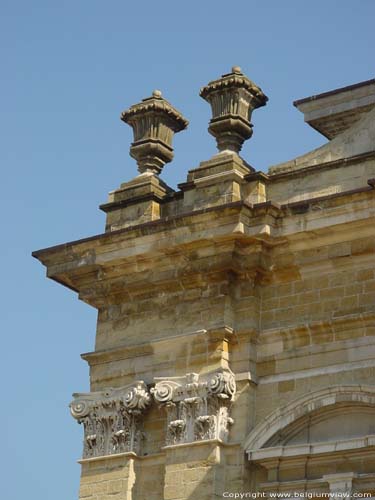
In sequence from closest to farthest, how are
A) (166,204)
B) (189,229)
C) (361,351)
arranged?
1. (361,351)
2. (189,229)
3. (166,204)

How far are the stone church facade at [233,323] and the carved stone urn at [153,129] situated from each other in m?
0.10

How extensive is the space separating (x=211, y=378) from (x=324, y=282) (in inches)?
69.2

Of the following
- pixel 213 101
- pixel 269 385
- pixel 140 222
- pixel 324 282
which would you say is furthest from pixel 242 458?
pixel 213 101

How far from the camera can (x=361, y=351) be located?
1661 cm

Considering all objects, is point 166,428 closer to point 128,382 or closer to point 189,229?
point 128,382

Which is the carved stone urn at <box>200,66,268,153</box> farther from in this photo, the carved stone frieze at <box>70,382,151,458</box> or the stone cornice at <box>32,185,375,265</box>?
the carved stone frieze at <box>70,382,151,458</box>

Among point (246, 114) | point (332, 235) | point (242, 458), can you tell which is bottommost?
point (242, 458)

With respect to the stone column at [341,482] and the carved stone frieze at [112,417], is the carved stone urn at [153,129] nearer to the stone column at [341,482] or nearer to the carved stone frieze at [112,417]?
the carved stone frieze at [112,417]

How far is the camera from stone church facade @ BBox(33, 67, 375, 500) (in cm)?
1667

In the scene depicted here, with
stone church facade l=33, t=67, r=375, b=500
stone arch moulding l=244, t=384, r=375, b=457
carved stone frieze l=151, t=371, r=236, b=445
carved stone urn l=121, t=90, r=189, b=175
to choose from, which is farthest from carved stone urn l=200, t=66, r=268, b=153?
stone arch moulding l=244, t=384, r=375, b=457

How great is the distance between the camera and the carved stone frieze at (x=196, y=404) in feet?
56.1

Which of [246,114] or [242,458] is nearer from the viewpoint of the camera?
[242,458]

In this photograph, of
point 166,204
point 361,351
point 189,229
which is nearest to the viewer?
point 361,351

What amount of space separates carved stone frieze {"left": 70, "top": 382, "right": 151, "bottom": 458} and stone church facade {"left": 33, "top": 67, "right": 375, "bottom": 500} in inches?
0.8
